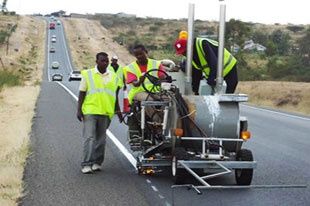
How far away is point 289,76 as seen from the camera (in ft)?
181

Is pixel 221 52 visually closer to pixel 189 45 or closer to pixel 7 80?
pixel 189 45

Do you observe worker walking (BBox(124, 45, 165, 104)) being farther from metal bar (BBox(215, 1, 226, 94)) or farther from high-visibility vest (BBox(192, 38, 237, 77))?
metal bar (BBox(215, 1, 226, 94))

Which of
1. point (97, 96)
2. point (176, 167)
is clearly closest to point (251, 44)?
point (97, 96)

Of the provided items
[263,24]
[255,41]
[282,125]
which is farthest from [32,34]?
[282,125]

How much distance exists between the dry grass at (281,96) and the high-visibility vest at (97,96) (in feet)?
58.8

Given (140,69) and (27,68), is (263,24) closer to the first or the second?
(27,68)

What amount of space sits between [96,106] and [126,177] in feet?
4.10

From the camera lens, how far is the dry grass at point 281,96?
1141 inches

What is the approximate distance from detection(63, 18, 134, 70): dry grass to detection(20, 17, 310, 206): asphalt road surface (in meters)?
75.1

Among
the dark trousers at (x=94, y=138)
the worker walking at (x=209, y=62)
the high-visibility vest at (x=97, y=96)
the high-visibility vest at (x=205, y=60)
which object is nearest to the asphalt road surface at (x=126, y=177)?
the dark trousers at (x=94, y=138)

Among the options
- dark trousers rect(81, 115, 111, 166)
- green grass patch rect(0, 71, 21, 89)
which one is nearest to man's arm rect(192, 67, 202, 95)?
dark trousers rect(81, 115, 111, 166)

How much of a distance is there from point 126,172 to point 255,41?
95195 millimetres

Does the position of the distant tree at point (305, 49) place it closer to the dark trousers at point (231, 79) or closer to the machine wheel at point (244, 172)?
the dark trousers at point (231, 79)

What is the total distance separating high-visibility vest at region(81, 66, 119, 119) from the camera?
9.95m
